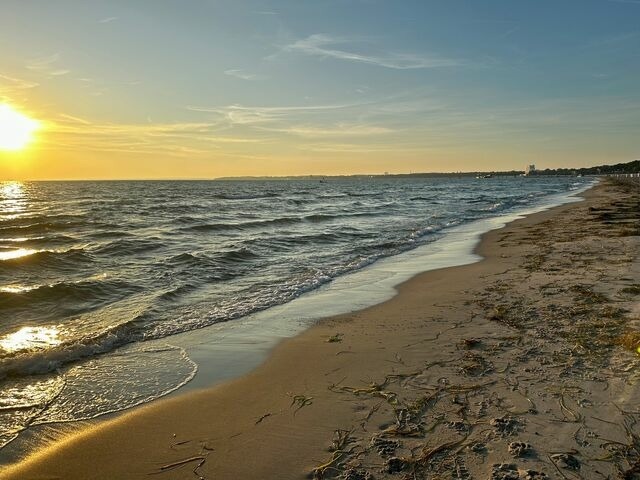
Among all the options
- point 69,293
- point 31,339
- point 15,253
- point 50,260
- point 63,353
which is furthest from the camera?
point 15,253

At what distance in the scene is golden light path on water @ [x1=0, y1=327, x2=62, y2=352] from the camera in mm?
6801

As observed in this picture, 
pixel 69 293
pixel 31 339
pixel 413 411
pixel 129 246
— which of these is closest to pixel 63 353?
pixel 31 339

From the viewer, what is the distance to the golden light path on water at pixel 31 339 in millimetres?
6801

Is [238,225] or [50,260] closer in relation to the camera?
[50,260]

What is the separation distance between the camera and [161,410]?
472cm

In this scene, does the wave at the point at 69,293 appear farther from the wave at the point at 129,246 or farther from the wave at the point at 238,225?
the wave at the point at 238,225

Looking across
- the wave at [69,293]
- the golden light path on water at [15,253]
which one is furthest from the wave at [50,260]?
the wave at [69,293]

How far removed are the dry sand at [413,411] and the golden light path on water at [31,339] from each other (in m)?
3.27

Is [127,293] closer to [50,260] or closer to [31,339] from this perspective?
[31,339]

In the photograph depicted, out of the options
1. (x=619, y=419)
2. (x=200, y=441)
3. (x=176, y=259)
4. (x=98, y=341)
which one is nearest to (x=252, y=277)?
(x=176, y=259)

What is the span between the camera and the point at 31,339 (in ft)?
23.7

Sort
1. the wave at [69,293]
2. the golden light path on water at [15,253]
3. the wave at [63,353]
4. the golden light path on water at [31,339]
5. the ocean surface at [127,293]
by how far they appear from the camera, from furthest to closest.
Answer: the golden light path on water at [15,253] → the wave at [69,293] → the golden light path on water at [31,339] → the wave at [63,353] → the ocean surface at [127,293]

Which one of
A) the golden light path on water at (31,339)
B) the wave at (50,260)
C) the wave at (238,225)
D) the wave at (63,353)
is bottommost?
the golden light path on water at (31,339)

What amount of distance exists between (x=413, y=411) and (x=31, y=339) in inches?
251
